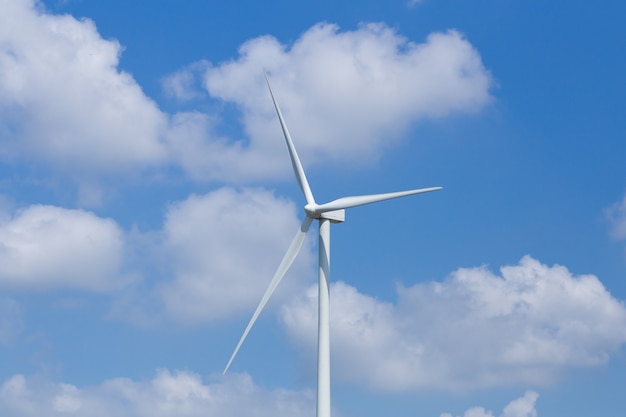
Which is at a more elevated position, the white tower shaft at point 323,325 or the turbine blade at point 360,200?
the turbine blade at point 360,200

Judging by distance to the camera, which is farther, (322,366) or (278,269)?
(278,269)

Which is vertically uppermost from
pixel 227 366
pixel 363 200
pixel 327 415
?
pixel 363 200

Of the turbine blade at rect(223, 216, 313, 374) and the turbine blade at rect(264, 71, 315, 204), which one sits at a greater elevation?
the turbine blade at rect(264, 71, 315, 204)

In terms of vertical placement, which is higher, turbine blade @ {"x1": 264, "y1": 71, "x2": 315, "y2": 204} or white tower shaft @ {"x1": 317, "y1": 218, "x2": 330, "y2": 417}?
turbine blade @ {"x1": 264, "y1": 71, "x2": 315, "y2": 204}

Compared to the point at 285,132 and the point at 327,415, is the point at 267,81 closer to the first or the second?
the point at 285,132

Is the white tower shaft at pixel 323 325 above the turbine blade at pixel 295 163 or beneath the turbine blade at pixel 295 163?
beneath

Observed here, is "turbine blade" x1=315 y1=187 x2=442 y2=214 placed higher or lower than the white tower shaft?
higher

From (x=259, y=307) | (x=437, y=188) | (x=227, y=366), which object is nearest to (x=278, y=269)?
(x=259, y=307)

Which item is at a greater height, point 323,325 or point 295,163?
point 295,163
